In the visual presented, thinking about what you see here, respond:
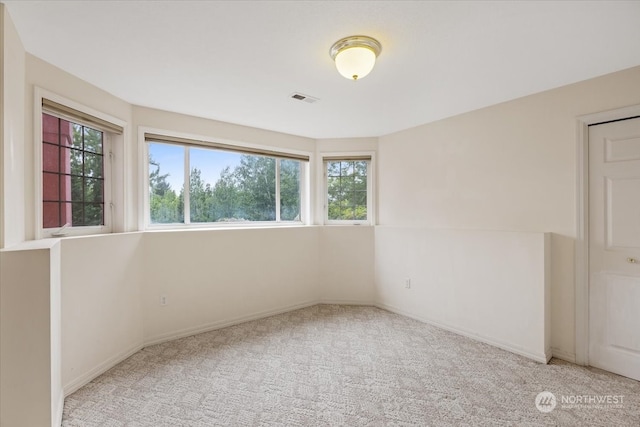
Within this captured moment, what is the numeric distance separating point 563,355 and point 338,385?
81.5 inches

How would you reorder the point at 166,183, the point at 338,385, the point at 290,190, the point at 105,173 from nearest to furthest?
the point at 338,385
the point at 105,173
the point at 166,183
the point at 290,190

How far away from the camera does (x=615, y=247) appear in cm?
235

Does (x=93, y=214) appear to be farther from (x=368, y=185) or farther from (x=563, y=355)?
(x=563, y=355)

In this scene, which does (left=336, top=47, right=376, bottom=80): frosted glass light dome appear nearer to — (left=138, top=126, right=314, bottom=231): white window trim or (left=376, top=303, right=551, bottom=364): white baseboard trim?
(left=138, top=126, right=314, bottom=231): white window trim

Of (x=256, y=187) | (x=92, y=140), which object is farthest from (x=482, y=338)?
(x=92, y=140)

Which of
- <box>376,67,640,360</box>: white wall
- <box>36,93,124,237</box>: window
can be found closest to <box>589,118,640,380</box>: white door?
<box>376,67,640,360</box>: white wall

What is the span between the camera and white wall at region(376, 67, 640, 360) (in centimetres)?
250

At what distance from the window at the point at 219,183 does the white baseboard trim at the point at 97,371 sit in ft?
4.18

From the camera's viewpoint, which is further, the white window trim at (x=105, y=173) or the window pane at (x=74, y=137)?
the window pane at (x=74, y=137)

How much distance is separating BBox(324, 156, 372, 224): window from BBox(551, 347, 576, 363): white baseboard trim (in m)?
2.45

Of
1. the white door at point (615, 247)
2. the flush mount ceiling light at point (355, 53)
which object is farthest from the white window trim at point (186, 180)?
the white door at point (615, 247)

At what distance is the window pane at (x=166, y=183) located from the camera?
124 inches
